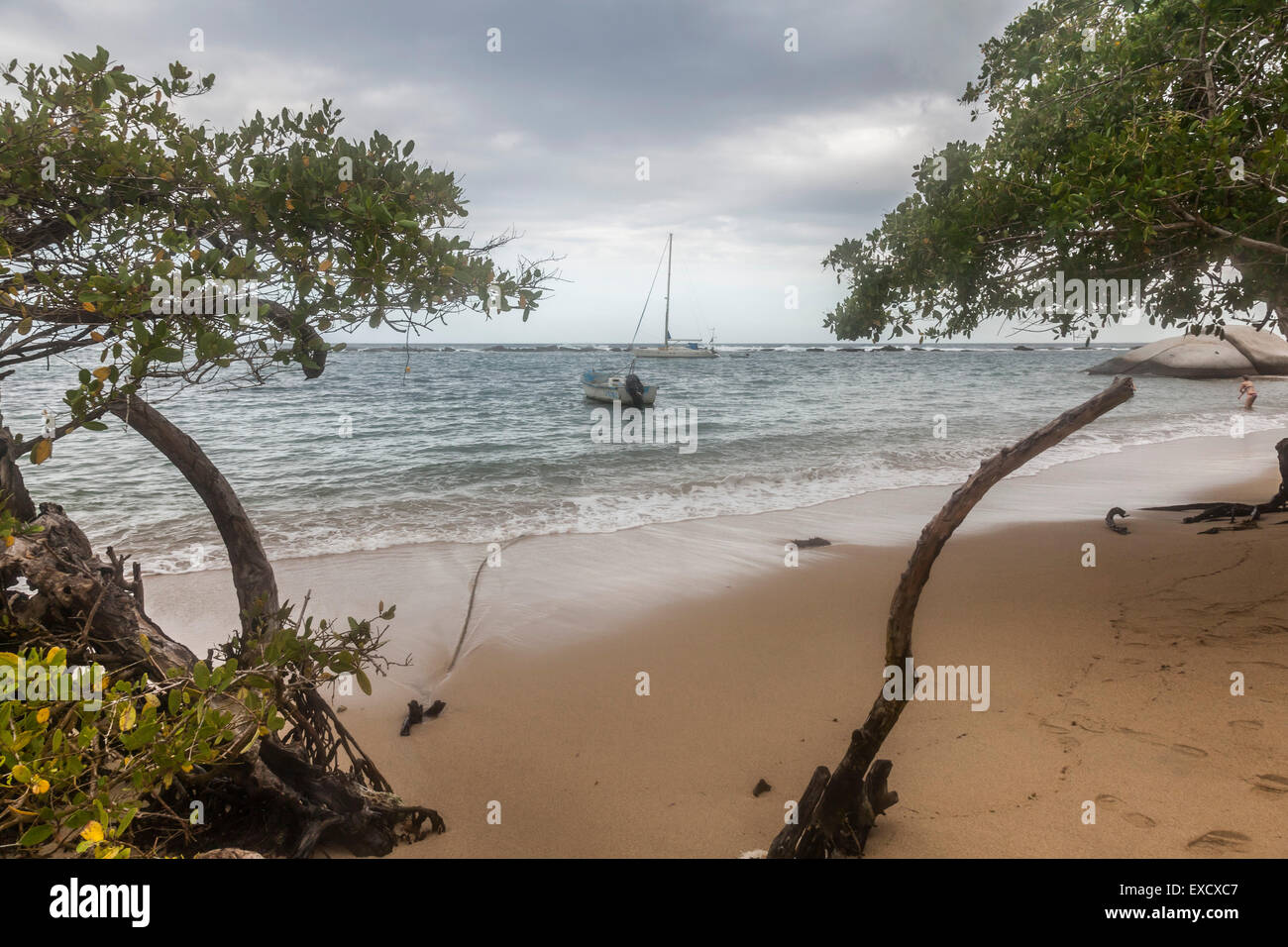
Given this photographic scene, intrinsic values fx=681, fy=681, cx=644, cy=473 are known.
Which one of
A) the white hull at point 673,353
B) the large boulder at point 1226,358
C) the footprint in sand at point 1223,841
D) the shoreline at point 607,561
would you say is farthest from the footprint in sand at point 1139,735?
the white hull at point 673,353

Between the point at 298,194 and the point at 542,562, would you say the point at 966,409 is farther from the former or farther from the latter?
the point at 298,194

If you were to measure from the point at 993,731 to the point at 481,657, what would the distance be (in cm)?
482

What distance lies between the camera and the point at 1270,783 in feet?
13.2

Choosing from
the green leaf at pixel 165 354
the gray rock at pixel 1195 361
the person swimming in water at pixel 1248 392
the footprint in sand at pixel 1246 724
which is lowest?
the footprint in sand at pixel 1246 724

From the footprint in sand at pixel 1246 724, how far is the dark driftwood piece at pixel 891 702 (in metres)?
2.80

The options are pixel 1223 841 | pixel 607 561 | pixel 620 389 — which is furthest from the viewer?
pixel 620 389

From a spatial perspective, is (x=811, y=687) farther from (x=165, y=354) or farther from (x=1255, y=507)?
(x=1255, y=507)

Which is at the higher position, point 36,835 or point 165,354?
point 165,354

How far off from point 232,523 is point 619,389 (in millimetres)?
29373

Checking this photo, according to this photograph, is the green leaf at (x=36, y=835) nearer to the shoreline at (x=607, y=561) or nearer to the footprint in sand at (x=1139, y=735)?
Result: the shoreline at (x=607, y=561)

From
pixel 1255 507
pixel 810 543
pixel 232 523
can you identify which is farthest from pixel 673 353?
pixel 232 523

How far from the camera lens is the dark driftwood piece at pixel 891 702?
3.50 m
